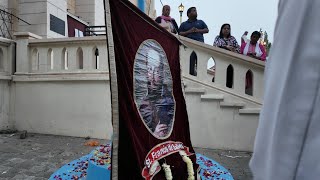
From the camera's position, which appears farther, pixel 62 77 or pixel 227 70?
pixel 62 77

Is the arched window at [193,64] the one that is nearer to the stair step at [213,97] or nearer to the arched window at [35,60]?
the stair step at [213,97]

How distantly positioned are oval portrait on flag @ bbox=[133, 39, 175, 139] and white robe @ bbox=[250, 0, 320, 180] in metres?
1.84

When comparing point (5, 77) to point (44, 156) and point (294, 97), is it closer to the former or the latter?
point (44, 156)

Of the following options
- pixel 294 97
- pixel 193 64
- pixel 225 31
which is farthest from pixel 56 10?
pixel 294 97

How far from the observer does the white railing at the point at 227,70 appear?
19.4ft

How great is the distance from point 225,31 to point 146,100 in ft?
13.3

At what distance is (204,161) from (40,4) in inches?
337

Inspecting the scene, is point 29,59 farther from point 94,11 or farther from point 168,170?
point 94,11

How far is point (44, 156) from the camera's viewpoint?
4957mm

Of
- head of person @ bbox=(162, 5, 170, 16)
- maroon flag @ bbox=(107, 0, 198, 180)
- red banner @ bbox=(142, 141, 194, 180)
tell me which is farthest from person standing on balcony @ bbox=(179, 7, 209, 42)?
red banner @ bbox=(142, 141, 194, 180)

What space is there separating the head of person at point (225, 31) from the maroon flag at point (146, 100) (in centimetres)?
284

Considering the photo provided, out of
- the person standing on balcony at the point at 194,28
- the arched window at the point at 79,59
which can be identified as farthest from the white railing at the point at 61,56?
the person standing on balcony at the point at 194,28

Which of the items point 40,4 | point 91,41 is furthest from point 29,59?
point 40,4

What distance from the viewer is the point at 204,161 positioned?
423cm
